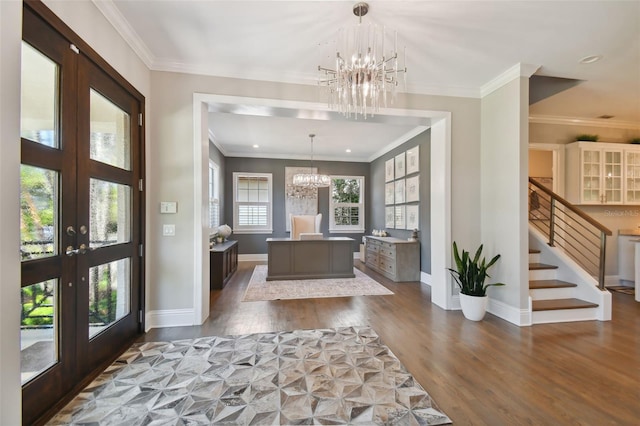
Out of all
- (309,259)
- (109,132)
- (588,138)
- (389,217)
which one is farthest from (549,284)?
(109,132)

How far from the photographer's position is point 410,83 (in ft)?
10.9

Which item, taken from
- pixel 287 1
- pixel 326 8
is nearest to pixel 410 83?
pixel 326 8

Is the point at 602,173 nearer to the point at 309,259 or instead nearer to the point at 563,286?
the point at 563,286

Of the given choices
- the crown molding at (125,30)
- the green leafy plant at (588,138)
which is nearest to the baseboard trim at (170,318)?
the crown molding at (125,30)

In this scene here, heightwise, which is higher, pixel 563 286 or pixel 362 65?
pixel 362 65

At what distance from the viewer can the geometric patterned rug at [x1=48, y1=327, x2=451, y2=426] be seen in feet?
5.16

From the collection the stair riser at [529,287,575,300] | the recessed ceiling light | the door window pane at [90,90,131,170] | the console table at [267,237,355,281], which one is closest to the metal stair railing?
the stair riser at [529,287,575,300]

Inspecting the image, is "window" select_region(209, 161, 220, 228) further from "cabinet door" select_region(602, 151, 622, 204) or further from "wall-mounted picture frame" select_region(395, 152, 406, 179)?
"cabinet door" select_region(602, 151, 622, 204)

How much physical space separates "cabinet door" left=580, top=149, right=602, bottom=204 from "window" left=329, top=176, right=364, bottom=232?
4.64 m

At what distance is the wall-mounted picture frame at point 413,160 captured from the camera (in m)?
5.25

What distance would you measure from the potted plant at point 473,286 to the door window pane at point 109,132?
372 cm

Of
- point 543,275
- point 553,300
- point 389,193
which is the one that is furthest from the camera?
point 389,193

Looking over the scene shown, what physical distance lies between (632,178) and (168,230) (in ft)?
24.5

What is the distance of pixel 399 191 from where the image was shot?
5992 millimetres
